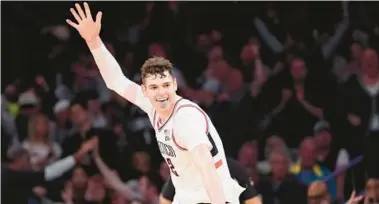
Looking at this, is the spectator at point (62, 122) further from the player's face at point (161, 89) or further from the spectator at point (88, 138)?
the player's face at point (161, 89)

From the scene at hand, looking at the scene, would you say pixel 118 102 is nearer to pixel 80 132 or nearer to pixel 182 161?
pixel 80 132

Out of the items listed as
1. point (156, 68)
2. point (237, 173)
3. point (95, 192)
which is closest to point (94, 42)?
point (156, 68)

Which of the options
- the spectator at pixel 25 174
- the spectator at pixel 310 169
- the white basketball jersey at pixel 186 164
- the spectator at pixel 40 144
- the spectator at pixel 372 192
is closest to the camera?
the white basketball jersey at pixel 186 164

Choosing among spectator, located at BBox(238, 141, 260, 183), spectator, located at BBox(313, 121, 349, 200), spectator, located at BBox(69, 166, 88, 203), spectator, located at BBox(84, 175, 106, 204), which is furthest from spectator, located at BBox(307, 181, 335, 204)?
spectator, located at BBox(69, 166, 88, 203)

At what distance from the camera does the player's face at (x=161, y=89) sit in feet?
19.6

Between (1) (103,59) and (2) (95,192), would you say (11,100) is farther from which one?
(1) (103,59)

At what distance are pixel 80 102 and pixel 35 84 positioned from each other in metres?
0.60

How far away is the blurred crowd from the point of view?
30.5 feet

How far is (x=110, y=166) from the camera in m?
9.53

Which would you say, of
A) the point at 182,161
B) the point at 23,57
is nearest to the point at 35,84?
the point at 23,57

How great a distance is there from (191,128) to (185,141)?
11cm

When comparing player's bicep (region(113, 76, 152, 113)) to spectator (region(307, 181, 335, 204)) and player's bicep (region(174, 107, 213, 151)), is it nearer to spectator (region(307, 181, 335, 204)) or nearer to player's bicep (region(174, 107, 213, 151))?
player's bicep (region(174, 107, 213, 151))

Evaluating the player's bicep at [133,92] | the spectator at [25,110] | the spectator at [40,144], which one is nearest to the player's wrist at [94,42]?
the player's bicep at [133,92]

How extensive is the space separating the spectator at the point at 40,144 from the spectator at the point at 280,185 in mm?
2016
